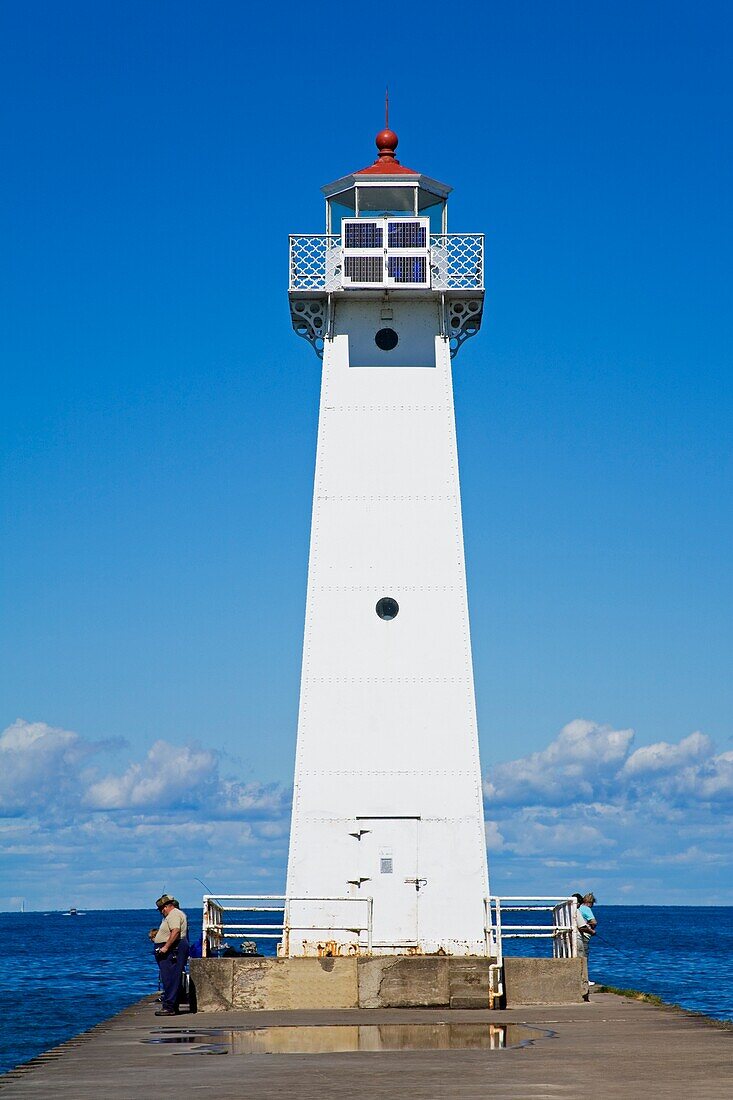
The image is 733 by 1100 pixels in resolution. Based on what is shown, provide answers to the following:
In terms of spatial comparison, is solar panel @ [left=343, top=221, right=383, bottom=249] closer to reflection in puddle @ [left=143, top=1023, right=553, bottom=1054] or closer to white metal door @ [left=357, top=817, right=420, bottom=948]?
white metal door @ [left=357, top=817, right=420, bottom=948]

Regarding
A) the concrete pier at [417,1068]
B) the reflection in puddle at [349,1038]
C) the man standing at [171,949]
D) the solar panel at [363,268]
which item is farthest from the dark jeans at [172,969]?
the solar panel at [363,268]

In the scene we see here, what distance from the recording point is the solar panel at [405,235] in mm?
26078

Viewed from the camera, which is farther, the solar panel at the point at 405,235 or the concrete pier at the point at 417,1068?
the solar panel at the point at 405,235

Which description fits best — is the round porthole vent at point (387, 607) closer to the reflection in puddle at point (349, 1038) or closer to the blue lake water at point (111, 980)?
the reflection in puddle at point (349, 1038)

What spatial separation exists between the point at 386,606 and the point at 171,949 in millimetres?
6746

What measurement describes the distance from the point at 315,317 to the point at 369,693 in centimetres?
665

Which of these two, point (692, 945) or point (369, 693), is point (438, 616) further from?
point (692, 945)

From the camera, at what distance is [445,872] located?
79.2ft

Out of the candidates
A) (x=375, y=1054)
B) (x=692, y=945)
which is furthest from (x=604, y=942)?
(x=375, y=1054)

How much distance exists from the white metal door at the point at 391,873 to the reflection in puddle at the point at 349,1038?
4.72 m

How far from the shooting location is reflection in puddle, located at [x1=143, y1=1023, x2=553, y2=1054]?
1633cm

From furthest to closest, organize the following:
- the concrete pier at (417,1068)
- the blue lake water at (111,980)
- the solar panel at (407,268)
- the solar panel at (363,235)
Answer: the blue lake water at (111,980) → the solar panel at (363,235) → the solar panel at (407,268) → the concrete pier at (417,1068)

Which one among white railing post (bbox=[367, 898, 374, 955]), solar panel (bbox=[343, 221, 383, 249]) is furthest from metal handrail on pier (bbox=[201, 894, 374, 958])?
solar panel (bbox=[343, 221, 383, 249])

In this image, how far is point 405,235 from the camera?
26.1 meters
